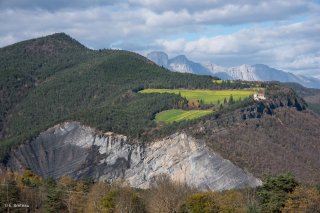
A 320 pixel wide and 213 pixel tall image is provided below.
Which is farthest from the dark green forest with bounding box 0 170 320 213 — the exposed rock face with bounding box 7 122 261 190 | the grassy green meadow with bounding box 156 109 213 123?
the grassy green meadow with bounding box 156 109 213 123

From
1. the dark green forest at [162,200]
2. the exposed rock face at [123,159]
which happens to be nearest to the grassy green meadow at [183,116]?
the exposed rock face at [123,159]

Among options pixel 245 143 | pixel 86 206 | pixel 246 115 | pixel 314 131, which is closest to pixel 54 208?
pixel 86 206

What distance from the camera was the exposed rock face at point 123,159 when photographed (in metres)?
163

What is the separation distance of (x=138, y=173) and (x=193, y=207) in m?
86.0

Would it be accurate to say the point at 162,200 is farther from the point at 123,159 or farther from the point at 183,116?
the point at 183,116

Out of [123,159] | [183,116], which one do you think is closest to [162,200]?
[123,159]

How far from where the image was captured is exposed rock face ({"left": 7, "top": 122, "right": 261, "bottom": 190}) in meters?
163

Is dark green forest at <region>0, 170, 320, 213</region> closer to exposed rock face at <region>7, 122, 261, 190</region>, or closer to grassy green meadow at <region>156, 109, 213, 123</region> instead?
exposed rock face at <region>7, 122, 261, 190</region>

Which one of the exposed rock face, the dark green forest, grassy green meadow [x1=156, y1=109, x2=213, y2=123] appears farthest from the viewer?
grassy green meadow [x1=156, y1=109, x2=213, y2=123]

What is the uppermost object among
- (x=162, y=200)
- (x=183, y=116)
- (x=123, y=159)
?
(x=183, y=116)

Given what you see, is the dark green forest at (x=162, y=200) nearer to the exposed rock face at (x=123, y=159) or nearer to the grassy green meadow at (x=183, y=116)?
the exposed rock face at (x=123, y=159)

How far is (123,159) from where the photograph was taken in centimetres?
18338

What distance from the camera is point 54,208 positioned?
102m

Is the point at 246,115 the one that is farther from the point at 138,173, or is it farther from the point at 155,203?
the point at 155,203
